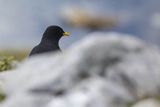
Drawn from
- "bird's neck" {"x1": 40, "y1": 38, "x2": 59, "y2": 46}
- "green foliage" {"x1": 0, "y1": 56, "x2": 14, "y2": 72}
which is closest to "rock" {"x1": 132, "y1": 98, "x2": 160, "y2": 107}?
"green foliage" {"x1": 0, "y1": 56, "x2": 14, "y2": 72}

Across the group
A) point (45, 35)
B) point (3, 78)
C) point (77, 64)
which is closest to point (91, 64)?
point (77, 64)

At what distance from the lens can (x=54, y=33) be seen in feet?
80.8

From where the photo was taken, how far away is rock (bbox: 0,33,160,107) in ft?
33.4

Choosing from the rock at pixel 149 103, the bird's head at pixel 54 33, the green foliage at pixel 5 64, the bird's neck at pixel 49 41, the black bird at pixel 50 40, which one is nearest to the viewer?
the rock at pixel 149 103

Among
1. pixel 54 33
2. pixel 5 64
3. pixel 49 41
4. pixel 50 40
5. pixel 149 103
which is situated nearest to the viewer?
pixel 149 103

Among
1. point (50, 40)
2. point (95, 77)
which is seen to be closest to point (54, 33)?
point (50, 40)

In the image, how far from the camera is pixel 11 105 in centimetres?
1034

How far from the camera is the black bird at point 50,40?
20.9 m

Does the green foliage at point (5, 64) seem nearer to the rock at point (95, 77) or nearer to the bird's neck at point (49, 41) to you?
the rock at point (95, 77)

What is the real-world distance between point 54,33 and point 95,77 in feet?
47.0

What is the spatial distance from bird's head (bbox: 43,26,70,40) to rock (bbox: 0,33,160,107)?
1283 centimetres

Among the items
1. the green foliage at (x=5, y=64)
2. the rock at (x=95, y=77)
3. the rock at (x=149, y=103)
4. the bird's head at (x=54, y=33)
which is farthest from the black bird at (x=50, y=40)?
the rock at (x=149, y=103)

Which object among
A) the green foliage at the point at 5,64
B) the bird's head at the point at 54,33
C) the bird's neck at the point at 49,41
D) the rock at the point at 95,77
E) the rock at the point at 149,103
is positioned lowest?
the rock at the point at 149,103

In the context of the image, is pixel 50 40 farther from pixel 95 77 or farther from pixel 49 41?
pixel 95 77
